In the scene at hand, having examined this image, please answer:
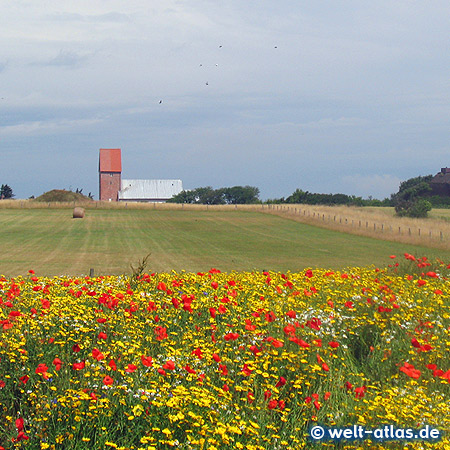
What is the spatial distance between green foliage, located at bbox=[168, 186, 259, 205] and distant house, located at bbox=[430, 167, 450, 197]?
151 ft

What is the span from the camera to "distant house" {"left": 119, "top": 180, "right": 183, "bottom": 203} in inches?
6601

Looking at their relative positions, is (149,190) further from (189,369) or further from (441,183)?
(189,369)

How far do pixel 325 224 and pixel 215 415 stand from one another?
66757 millimetres

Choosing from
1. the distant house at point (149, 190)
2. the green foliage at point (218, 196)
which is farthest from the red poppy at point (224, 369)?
the distant house at point (149, 190)

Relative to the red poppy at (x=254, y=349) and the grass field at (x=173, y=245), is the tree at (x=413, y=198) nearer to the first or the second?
the grass field at (x=173, y=245)

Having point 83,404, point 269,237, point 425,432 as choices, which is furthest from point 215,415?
point 269,237

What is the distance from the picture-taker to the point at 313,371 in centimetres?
669

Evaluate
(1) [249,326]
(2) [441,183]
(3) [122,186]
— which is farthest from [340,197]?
(1) [249,326]

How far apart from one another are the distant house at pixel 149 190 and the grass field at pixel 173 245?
84.0m

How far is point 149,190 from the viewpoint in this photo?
557ft

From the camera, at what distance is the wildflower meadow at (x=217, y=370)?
555cm

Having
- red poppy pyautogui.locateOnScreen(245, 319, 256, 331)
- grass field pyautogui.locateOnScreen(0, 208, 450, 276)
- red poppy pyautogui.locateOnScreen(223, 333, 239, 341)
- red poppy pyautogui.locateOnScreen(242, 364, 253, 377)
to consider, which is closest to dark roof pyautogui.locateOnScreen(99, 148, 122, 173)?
grass field pyautogui.locateOnScreen(0, 208, 450, 276)

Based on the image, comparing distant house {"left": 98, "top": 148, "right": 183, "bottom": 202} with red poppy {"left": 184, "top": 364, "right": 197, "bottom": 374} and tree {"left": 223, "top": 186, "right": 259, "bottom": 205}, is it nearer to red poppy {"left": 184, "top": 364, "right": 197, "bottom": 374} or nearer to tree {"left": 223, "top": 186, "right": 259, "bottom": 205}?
tree {"left": 223, "top": 186, "right": 259, "bottom": 205}

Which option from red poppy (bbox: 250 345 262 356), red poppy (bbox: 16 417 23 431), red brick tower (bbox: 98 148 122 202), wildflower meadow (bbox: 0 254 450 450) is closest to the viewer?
red poppy (bbox: 16 417 23 431)
